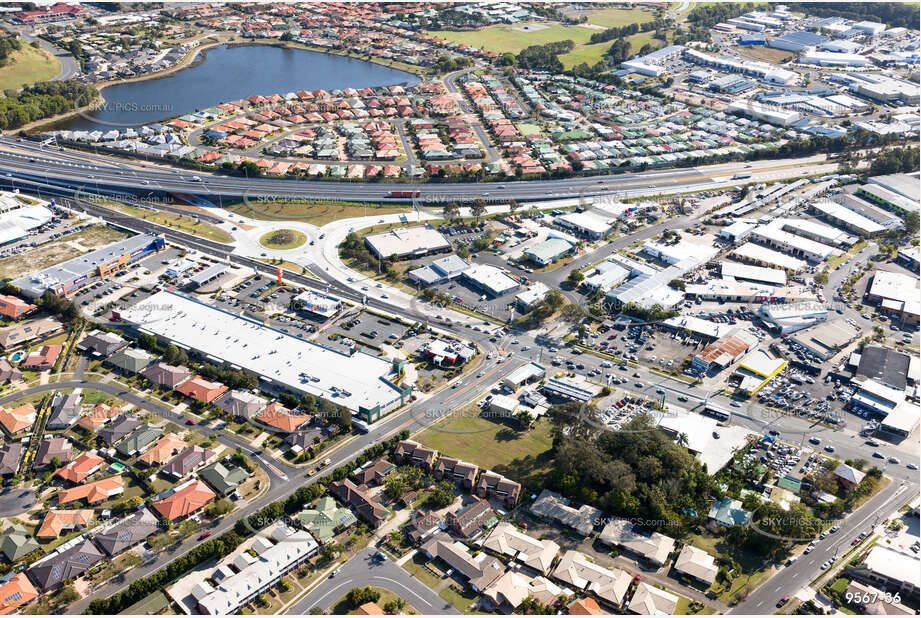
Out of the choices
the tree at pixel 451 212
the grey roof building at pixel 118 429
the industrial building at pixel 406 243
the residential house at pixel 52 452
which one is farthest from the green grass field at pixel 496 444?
the tree at pixel 451 212

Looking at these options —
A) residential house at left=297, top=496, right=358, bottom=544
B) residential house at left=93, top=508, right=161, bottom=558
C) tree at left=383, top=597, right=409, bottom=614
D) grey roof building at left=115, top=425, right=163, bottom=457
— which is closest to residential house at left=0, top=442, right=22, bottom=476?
grey roof building at left=115, top=425, right=163, bottom=457

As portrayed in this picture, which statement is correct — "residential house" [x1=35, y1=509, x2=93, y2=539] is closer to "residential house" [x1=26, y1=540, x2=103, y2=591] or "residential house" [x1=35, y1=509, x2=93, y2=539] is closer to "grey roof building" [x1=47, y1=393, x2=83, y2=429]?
"residential house" [x1=26, y1=540, x2=103, y2=591]

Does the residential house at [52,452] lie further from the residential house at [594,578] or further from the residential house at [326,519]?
the residential house at [594,578]

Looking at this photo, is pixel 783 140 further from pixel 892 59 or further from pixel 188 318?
pixel 188 318

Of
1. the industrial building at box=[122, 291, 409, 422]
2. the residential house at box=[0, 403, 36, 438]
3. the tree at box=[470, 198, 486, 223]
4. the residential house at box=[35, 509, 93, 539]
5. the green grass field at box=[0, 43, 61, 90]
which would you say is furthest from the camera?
the green grass field at box=[0, 43, 61, 90]

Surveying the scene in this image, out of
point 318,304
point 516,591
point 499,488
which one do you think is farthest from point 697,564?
point 318,304

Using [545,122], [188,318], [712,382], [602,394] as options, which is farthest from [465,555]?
[545,122]

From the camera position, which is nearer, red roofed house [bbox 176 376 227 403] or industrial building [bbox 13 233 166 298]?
red roofed house [bbox 176 376 227 403]

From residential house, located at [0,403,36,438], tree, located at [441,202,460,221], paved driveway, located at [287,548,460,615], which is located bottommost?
paved driveway, located at [287,548,460,615]
